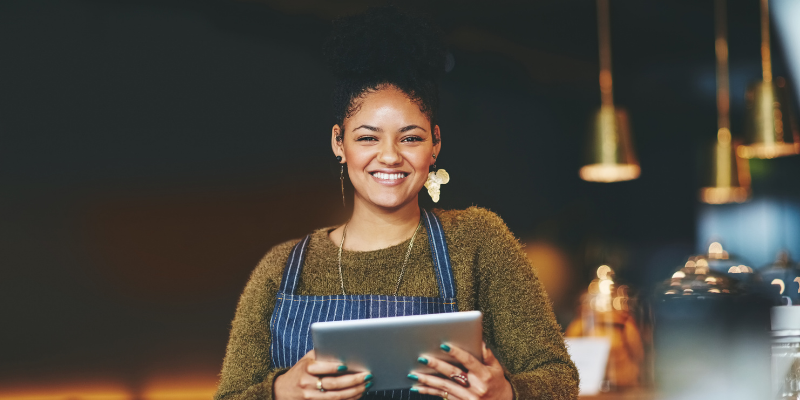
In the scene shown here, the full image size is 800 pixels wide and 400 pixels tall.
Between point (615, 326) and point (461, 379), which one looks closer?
point (461, 379)

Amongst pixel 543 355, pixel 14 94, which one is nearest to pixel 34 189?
pixel 14 94

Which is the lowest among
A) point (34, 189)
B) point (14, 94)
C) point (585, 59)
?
point (34, 189)

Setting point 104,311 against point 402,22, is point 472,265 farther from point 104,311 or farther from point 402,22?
point 104,311

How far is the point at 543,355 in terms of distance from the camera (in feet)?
5.02

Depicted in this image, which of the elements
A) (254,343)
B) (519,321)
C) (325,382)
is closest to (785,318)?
(519,321)

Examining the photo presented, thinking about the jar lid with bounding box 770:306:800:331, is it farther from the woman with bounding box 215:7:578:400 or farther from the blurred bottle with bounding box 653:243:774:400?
the woman with bounding box 215:7:578:400

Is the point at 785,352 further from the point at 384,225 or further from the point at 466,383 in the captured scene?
the point at 384,225

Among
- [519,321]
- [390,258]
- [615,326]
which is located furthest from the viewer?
[615,326]

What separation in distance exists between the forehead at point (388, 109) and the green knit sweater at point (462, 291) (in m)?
0.26

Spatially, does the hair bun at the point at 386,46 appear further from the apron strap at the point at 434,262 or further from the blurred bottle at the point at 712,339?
the blurred bottle at the point at 712,339

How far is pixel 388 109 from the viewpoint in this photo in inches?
63.7

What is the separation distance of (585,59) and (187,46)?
3036 mm

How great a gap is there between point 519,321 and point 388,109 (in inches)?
20.8

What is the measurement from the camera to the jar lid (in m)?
1.67
